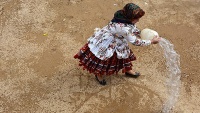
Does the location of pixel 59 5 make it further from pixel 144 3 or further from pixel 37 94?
pixel 37 94

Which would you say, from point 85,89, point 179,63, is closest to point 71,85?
point 85,89

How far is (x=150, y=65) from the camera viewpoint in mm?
4582

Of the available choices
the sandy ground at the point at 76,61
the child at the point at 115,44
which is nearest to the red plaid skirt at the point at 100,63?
the child at the point at 115,44

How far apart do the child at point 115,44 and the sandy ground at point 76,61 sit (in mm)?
343

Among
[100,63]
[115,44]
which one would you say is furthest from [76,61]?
[115,44]

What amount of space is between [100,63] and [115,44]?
321mm

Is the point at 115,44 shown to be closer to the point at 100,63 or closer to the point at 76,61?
the point at 100,63

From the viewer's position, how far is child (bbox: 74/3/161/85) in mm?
3570

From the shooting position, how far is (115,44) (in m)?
3.79

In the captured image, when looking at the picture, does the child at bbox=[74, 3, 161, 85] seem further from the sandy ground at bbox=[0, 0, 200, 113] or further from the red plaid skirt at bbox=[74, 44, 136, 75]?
the sandy ground at bbox=[0, 0, 200, 113]

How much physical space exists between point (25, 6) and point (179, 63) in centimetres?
278

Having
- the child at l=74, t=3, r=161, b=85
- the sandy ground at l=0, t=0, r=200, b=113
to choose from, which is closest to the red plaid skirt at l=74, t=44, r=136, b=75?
the child at l=74, t=3, r=161, b=85

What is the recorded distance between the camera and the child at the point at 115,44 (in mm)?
3570

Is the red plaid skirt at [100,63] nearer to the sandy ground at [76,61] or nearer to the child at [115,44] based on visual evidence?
the child at [115,44]
